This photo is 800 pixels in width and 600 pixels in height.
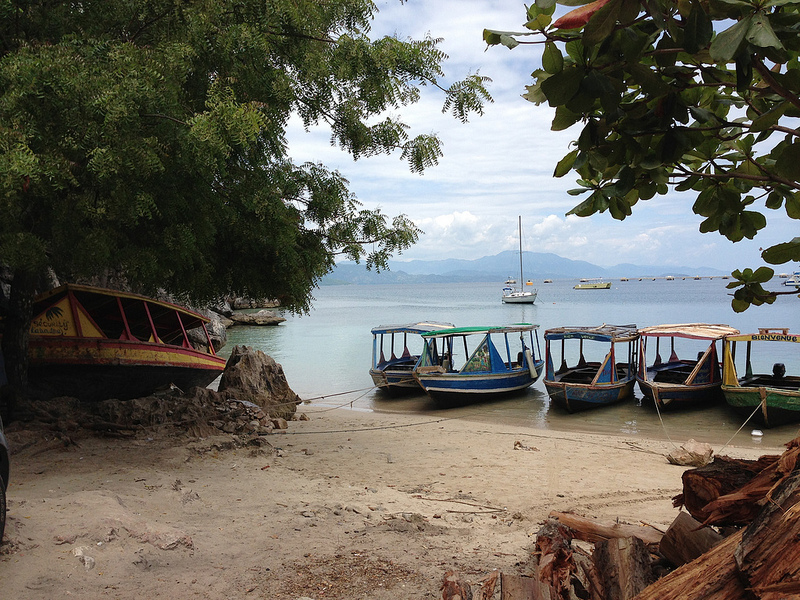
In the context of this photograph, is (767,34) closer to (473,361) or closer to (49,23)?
(49,23)

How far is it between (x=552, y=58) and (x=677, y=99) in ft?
2.87

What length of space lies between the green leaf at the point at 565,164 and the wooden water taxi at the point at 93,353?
31.7 feet

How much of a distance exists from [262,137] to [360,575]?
19.2 feet

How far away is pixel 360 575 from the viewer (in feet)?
14.3

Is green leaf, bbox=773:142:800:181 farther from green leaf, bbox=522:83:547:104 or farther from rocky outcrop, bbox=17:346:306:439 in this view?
rocky outcrop, bbox=17:346:306:439

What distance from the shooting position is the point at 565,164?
2992 millimetres

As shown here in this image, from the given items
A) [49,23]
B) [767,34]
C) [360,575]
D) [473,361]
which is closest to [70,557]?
[360,575]

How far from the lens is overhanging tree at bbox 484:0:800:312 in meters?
2.09

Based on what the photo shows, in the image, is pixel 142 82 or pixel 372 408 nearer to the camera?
pixel 142 82

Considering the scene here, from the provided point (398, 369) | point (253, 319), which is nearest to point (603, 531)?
point (398, 369)

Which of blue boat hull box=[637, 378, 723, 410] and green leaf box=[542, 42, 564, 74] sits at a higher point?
green leaf box=[542, 42, 564, 74]

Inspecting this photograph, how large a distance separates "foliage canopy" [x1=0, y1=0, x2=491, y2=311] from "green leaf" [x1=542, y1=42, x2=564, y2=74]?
4.49 meters

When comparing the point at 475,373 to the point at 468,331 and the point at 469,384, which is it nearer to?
the point at 469,384

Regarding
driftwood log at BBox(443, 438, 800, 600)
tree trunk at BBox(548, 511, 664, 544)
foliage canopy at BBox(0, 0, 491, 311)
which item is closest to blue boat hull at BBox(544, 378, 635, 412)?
foliage canopy at BBox(0, 0, 491, 311)
